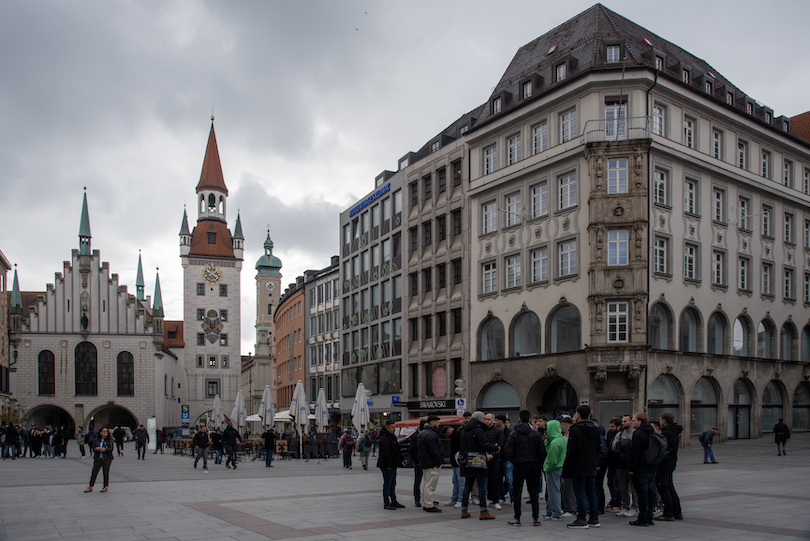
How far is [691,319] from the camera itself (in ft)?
113

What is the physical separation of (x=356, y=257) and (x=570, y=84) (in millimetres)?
25810

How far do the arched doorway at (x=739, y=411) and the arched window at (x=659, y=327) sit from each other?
5.57m

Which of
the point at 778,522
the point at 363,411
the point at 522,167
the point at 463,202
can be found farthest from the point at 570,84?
the point at 778,522

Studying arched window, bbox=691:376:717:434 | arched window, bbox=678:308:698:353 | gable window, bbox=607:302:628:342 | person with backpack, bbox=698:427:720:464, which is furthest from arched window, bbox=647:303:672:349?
person with backpack, bbox=698:427:720:464

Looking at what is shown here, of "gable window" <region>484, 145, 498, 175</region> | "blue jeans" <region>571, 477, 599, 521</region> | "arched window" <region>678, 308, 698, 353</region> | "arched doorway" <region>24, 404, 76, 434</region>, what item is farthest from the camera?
"arched doorway" <region>24, 404, 76, 434</region>


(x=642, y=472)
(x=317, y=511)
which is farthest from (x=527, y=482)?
(x=317, y=511)

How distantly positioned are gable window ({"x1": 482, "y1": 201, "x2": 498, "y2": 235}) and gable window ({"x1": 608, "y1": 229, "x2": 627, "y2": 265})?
7925 mm

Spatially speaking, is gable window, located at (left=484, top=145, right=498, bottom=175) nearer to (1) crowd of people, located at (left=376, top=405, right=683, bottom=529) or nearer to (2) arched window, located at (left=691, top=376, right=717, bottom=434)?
(2) arched window, located at (left=691, top=376, right=717, bottom=434)

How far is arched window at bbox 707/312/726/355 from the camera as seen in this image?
1387 inches

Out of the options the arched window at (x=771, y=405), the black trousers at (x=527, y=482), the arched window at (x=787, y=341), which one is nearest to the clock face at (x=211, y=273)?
the arched window at (x=787, y=341)

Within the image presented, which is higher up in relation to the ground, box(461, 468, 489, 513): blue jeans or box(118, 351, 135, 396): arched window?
box(461, 468, 489, 513): blue jeans

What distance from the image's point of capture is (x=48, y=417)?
269ft

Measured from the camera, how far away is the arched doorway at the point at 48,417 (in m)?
77.9

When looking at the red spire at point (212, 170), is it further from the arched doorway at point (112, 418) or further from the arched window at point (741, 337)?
the arched window at point (741, 337)
